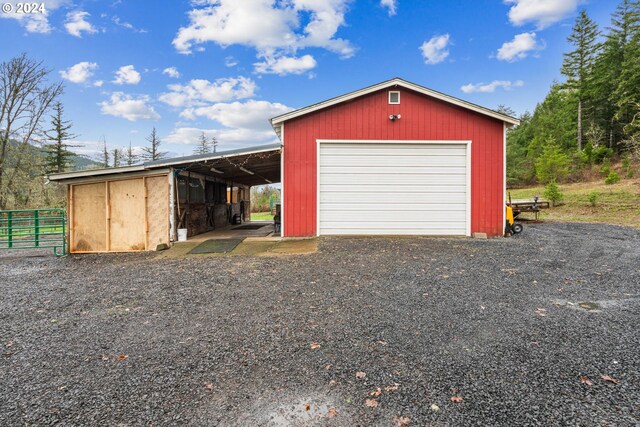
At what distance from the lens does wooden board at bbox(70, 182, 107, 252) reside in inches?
343

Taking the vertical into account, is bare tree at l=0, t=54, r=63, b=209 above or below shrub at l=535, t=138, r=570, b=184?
above

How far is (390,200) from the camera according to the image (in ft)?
30.5

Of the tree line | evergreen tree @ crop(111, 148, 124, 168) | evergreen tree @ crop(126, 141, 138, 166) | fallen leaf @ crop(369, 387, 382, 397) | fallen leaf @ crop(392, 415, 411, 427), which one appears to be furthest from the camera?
evergreen tree @ crop(126, 141, 138, 166)

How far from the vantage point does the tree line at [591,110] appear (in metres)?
27.2

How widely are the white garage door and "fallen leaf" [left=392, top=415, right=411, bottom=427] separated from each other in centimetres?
737

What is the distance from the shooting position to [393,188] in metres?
9.29

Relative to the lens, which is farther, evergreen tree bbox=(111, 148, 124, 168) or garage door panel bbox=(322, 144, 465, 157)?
evergreen tree bbox=(111, 148, 124, 168)

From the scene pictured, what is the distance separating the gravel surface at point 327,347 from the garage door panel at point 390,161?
410cm

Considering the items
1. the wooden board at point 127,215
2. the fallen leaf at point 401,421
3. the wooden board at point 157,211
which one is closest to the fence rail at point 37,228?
the wooden board at point 127,215

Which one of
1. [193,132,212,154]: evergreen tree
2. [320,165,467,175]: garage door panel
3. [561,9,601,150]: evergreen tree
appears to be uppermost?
[561,9,601,150]: evergreen tree

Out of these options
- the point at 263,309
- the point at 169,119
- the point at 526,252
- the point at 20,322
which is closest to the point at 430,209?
the point at 526,252

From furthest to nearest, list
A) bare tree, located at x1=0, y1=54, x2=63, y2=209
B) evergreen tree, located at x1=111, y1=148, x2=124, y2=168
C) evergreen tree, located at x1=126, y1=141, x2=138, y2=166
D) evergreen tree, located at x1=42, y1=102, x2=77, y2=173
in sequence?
1. evergreen tree, located at x1=126, y1=141, x2=138, y2=166
2. evergreen tree, located at x1=111, y1=148, x2=124, y2=168
3. evergreen tree, located at x1=42, y1=102, x2=77, y2=173
4. bare tree, located at x1=0, y1=54, x2=63, y2=209

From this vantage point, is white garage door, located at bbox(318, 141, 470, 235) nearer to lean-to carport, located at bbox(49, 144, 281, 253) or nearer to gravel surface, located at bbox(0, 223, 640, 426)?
lean-to carport, located at bbox(49, 144, 281, 253)

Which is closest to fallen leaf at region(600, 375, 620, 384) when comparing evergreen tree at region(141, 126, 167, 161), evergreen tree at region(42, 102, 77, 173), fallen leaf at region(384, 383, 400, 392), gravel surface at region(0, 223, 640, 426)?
gravel surface at region(0, 223, 640, 426)
